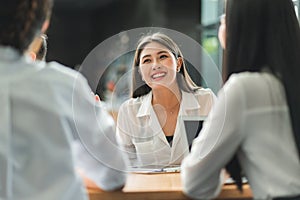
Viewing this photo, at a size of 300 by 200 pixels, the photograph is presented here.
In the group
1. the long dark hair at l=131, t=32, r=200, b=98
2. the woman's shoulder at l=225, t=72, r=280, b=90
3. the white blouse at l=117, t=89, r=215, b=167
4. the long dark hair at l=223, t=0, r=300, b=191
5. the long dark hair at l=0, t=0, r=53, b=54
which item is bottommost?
the white blouse at l=117, t=89, r=215, b=167

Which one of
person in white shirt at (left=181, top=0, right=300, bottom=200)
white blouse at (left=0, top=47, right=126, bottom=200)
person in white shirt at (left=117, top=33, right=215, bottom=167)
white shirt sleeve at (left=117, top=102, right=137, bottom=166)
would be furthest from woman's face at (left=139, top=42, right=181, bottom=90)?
white blouse at (left=0, top=47, right=126, bottom=200)

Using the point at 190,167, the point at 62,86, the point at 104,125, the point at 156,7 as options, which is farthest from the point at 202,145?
the point at 156,7

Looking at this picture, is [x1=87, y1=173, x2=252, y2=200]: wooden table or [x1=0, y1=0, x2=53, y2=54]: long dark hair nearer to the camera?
[x1=0, y1=0, x2=53, y2=54]: long dark hair

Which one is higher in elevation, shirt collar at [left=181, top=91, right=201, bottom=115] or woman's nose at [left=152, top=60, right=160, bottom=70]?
woman's nose at [left=152, top=60, right=160, bottom=70]

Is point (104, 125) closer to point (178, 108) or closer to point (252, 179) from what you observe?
point (252, 179)

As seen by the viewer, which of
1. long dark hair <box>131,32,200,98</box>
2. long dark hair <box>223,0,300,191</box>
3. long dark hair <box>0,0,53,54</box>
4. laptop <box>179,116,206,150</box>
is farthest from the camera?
long dark hair <box>131,32,200,98</box>

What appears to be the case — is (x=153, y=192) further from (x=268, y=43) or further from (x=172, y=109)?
(x=172, y=109)

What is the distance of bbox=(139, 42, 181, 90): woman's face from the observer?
4.39ft

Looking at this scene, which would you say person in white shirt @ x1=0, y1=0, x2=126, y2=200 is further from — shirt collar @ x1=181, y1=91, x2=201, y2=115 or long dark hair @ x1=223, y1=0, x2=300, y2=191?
shirt collar @ x1=181, y1=91, x2=201, y2=115

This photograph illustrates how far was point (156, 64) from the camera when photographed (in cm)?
133

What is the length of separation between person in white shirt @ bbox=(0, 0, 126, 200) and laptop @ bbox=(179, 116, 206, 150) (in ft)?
1.60

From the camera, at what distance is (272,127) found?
91cm

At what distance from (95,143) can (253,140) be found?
0.33 m

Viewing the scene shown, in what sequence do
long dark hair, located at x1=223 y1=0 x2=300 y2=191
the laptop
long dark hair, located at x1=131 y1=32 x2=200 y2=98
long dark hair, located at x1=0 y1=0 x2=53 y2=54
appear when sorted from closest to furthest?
long dark hair, located at x1=0 y1=0 x2=53 y2=54 → long dark hair, located at x1=223 y1=0 x2=300 y2=191 → the laptop → long dark hair, located at x1=131 y1=32 x2=200 y2=98
